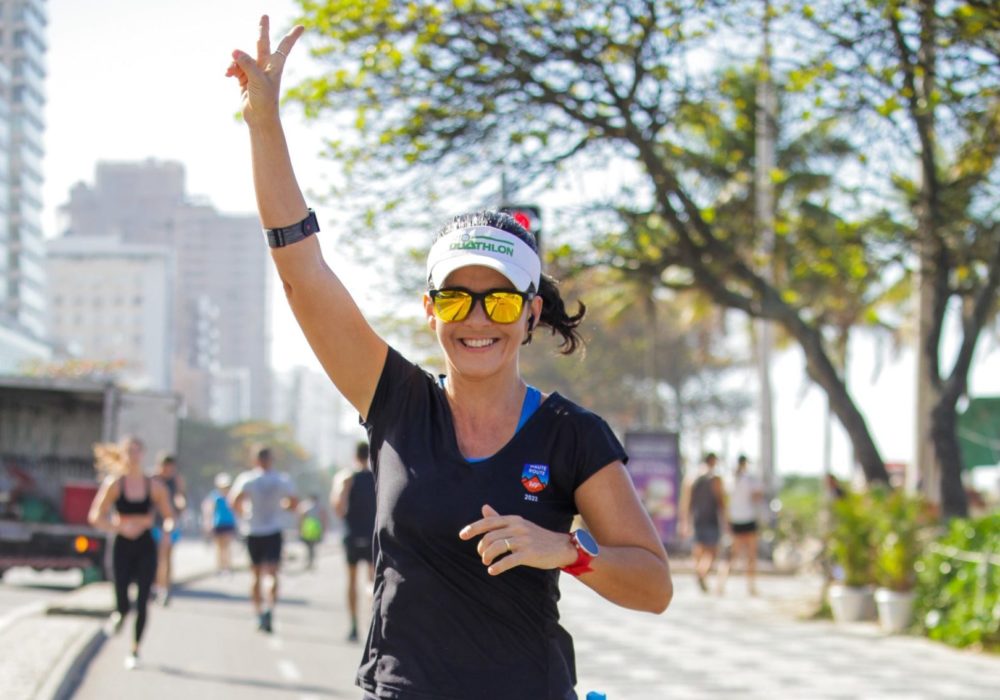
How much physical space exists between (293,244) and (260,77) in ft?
1.16

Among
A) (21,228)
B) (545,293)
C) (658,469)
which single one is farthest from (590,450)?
(21,228)

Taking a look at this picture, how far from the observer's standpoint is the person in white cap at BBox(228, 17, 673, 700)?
120 inches

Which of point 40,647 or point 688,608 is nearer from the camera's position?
point 40,647

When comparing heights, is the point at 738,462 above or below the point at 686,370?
below

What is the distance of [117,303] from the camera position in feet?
587

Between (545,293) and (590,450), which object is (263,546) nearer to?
(545,293)

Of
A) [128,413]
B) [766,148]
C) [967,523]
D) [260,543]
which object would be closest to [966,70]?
[967,523]

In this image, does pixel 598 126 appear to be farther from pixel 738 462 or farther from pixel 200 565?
pixel 200 565

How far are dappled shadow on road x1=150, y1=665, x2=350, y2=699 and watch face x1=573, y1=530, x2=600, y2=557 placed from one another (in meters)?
7.67

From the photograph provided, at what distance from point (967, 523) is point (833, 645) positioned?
5.42 feet

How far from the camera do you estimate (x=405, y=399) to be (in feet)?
10.7

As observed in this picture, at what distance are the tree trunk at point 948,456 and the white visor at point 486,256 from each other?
14368 mm

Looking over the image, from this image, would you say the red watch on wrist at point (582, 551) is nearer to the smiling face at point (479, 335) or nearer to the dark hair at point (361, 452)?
the smiling face at point (479, 335)

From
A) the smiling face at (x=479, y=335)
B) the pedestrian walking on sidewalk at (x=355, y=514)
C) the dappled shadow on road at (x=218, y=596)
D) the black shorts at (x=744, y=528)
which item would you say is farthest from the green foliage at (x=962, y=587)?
the smiling face at (x=479, y=335)
